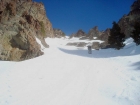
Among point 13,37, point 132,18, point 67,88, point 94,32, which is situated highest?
point 94,32

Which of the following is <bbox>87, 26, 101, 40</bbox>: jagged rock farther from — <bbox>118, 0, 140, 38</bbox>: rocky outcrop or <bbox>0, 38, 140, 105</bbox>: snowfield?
<bbox>0, 38, 140, 105</bbox>: snowfield

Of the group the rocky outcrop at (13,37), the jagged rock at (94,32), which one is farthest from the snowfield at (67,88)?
the jagged rock at (94,32)

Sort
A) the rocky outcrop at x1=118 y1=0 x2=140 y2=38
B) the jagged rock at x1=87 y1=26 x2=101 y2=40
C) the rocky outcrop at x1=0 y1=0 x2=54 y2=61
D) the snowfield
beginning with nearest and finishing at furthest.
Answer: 1. the snowfield
2. the rocky outcrop at x1=0 y1=0 x2=54 y2=61
3. the rocky outcrop at x1=118 y1=0 x2=140 y2=38
4. the jagged rock at x1=87 y1=26 x2=101 y2=40

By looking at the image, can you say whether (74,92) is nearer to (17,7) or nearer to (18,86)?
(18,86)

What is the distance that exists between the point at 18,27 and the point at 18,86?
525 inches

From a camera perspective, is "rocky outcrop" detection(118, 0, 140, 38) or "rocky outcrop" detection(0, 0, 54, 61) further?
"rocky outcrop" detection(118, 0, 140, 38)

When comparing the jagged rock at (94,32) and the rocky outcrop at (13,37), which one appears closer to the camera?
the rocky outcrop at (13,37)

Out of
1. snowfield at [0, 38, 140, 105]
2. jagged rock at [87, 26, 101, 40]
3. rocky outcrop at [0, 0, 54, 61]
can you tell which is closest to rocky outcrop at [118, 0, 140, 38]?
rocky outcrop at [0, 0, 54, 61]

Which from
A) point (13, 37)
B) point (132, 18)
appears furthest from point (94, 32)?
point (13, 37)

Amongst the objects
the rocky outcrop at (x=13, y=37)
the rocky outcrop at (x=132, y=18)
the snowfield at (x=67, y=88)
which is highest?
the rocky outcrop at (x=132, y=18)

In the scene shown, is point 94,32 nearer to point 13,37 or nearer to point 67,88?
point 13,37

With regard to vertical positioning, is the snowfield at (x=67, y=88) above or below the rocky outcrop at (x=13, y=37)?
A: below

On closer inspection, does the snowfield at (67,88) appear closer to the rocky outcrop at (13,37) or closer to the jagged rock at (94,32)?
the rocky outcrop at (13,37)

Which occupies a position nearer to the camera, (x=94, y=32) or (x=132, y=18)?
(x=132, y=18)
